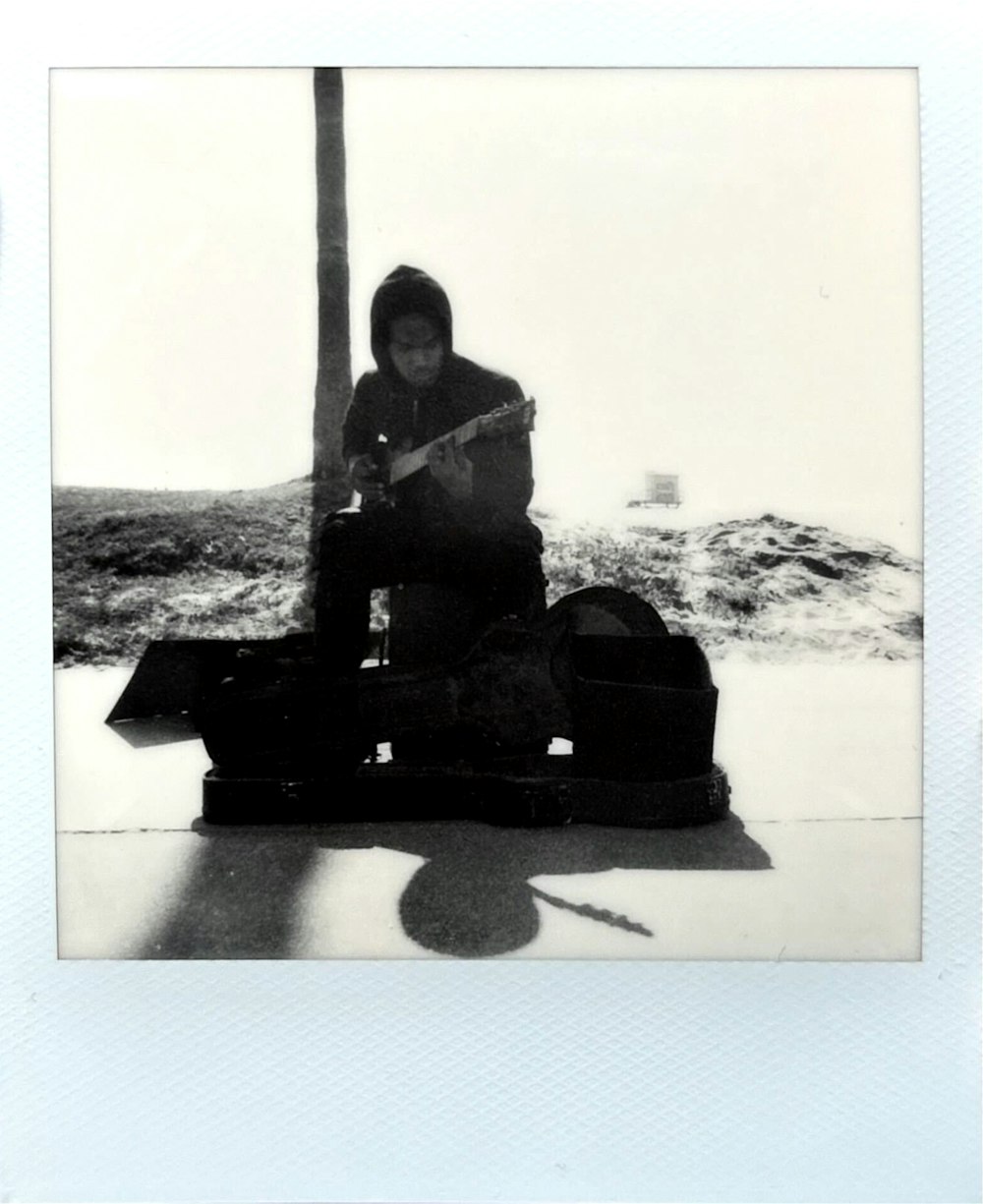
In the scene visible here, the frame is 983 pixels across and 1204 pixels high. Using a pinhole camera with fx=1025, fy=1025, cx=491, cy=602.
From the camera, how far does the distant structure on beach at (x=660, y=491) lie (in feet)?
4.70

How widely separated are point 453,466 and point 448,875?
1.88ft

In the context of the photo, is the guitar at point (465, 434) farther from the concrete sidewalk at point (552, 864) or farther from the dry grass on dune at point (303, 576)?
the concrete sidewalk at point (552, 864)

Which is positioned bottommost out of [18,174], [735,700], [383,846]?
[383,846]

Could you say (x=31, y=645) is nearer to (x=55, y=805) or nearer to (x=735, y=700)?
(x=55, y=805)

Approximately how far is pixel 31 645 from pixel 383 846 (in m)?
0.57

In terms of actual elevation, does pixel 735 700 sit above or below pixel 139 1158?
above

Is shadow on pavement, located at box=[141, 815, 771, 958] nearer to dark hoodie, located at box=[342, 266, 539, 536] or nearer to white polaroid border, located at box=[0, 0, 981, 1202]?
white polaroid border, located at box=[0, 0, 981, 1202]

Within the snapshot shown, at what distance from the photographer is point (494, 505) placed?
56.6 inches

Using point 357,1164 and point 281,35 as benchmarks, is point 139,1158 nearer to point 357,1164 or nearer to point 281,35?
point 357,1164

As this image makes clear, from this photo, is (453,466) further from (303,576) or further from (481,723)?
(481,723)

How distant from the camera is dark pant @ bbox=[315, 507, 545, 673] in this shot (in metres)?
1.44

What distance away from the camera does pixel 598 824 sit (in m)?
1.45

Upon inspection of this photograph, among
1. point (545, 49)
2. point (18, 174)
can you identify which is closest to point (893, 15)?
point (545, 49)

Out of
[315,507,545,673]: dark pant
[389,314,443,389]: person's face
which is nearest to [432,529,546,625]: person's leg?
[315,507,545,673]: dark pant
